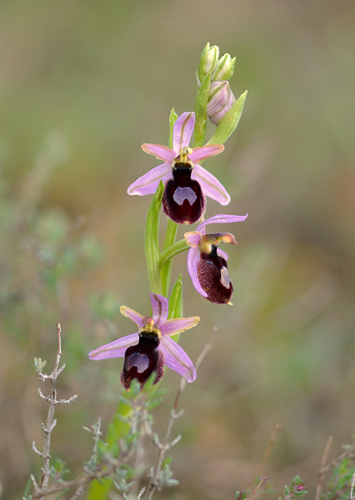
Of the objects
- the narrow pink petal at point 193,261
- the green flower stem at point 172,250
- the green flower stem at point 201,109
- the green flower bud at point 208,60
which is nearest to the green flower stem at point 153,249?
the green flower stem at point 172,250

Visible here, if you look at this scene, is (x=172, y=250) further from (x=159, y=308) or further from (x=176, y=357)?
(x=176, y=357)

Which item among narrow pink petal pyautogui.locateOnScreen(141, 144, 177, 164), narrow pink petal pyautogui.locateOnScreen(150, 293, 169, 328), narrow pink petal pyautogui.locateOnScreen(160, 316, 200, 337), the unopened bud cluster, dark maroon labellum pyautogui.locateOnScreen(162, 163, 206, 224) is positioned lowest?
narrow pink petal pyautogui.locateOnScreen(160, 316, 200, 337)

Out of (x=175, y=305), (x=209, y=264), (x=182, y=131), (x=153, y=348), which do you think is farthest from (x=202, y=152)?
(x=153, y=348)

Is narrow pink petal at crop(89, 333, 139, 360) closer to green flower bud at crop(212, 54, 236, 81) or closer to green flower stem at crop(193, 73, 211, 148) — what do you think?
green flower stem at crop(193, 73, 211, 148)

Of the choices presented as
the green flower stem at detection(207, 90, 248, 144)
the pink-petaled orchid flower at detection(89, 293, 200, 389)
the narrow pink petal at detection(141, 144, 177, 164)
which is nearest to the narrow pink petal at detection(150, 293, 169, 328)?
the pink-petaled orchid flower at detection(89, 293, 200, 389)

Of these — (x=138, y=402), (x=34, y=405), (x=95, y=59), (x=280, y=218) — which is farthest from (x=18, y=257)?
(x=95, y=59)

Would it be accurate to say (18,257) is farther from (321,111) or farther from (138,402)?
(321,111)

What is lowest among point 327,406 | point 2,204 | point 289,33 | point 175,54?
point 327,406

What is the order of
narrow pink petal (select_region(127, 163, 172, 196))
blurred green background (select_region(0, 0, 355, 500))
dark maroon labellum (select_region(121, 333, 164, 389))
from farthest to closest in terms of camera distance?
blurred green background (select_region(0, 0, 355, 500))
narrow pink petal (select_region(127, 163, 172, 196))
dark maroon labellum (select_region(121, 333, 164, 389))
